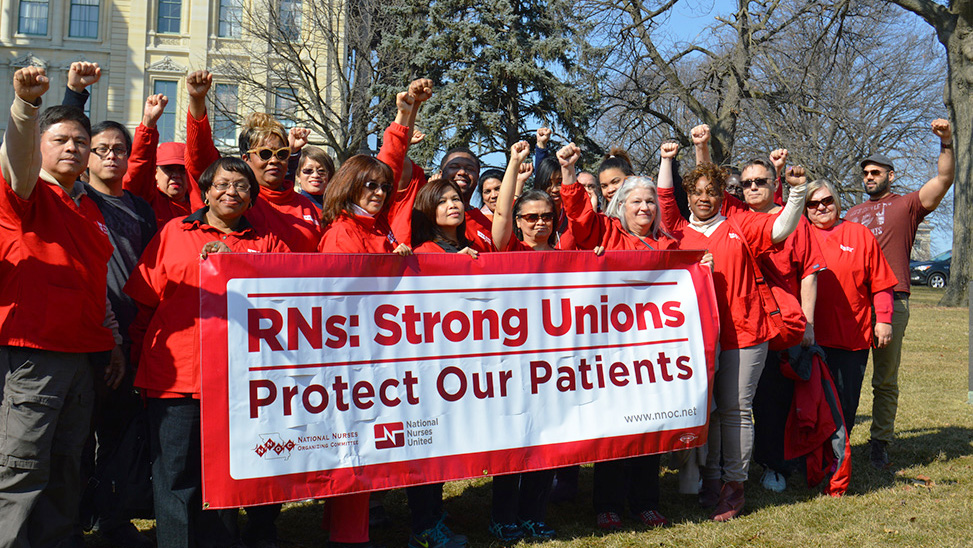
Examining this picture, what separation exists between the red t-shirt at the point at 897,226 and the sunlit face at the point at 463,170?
136 inches

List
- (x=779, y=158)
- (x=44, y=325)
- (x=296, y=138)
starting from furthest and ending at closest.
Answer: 1. (x=779, y=158)
2. (x=296, y=138)
3. (x=44, y=325)

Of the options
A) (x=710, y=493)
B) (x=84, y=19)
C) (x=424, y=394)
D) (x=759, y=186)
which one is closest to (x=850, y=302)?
(x=759, y=186)

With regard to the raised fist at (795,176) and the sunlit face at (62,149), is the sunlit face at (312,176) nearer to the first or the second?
the sunlit face at (62,149)

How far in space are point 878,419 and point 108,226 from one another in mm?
5609

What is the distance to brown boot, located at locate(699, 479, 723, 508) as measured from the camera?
5008 millimetres

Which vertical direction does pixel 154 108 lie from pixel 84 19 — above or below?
below

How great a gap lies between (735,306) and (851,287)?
5.12 ft

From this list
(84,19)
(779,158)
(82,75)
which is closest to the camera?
(82,75)

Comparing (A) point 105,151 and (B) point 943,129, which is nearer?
(A) point 105,151

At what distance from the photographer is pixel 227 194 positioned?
3.67m

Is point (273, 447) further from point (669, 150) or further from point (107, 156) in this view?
Result: point (669, 150)

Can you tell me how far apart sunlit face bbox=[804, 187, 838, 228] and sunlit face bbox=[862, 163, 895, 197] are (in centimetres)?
71

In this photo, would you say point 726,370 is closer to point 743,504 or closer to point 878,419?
point 743,504

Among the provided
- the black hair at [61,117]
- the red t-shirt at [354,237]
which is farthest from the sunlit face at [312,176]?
the black hair at [61,117]
